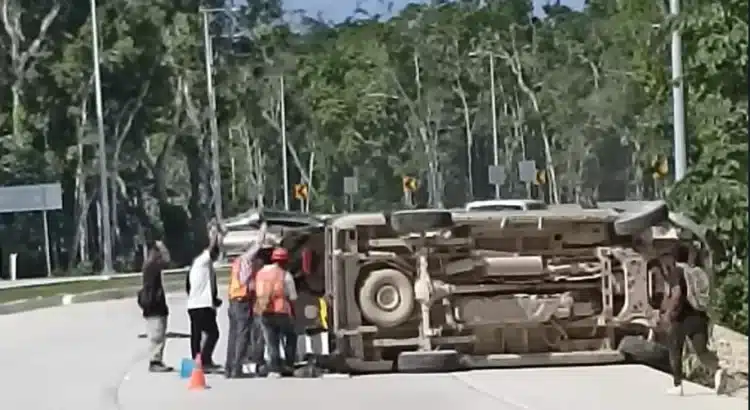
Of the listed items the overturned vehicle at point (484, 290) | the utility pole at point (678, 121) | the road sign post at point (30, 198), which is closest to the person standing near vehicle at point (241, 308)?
the overturned vehicle at point (484, 290)

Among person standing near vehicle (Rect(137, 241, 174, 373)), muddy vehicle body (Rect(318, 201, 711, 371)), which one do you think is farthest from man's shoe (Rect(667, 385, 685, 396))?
person standing near vehicle (Rect(137, 241, 174, 373))

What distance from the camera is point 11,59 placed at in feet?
220

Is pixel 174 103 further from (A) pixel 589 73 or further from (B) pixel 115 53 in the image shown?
(A) pixel 589 73

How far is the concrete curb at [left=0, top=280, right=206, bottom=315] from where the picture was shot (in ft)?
127

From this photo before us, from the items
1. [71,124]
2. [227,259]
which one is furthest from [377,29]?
[227,259]

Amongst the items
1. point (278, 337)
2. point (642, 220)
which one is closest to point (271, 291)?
point (278, 337)

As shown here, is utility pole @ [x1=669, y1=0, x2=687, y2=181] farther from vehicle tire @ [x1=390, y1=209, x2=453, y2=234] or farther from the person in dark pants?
the person in dark pants

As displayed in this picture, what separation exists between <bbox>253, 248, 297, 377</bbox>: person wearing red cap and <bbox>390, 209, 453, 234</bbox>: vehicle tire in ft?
4.43

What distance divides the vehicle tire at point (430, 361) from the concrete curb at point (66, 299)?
749 inches

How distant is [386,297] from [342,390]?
69.9 inches

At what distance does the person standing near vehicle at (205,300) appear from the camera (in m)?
20.8

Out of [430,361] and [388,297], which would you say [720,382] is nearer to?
[430,361]

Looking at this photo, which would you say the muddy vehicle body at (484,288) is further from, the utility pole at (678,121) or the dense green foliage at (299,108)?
the dense green foliage at (299,108)

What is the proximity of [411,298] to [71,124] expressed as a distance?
50.5 metres
